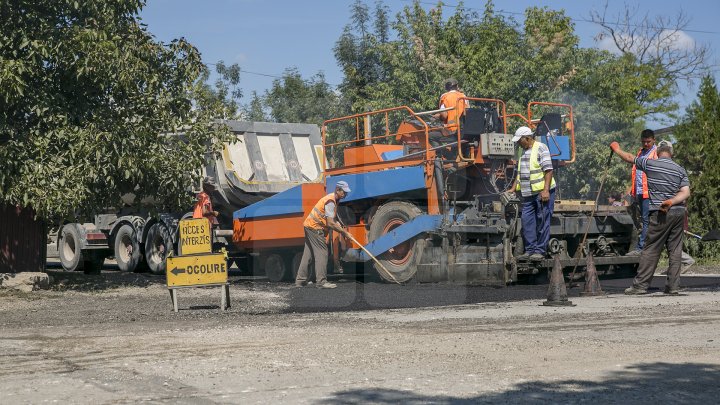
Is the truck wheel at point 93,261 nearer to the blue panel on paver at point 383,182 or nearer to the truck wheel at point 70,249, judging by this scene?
the truck wheel at point 70,249

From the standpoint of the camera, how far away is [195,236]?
12.8 m

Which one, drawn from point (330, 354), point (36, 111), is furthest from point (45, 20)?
point (330, 354)

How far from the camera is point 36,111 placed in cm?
1495

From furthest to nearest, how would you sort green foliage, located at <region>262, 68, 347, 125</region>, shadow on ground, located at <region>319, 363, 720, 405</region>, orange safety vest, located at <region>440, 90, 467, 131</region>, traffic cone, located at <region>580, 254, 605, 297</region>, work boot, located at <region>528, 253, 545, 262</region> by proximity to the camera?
1. green foliage, located at <region>262, 68, 347, 125</region>
2. orange safety vest, located at <region>440, 90, 467, 131</region>
3. work boot, located at <region>528, 253, 545, 262</region>
4. traffic cone, located at <region>580, 254, 605, 297</region>
5. shadow on ground, located at <region>319, 363, 720, 405</region>

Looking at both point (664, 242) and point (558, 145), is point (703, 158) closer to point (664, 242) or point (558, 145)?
point (558, 145)

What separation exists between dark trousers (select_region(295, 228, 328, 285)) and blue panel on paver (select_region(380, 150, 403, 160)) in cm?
149

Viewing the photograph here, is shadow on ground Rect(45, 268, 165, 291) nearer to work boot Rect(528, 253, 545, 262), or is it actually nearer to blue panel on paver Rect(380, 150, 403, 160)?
blue panel on paver Rect(380, 150, 403, 160)

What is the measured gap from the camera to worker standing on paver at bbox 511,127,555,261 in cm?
1320

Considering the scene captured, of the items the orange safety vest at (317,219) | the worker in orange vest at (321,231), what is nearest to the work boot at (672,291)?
the worker in orange vest at (321,231)

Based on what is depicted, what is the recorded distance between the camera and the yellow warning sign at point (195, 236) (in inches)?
501

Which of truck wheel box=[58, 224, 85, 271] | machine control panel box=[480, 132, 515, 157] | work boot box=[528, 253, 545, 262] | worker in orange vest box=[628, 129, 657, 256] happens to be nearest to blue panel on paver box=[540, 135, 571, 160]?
machine control panel box=[480, 132, 515, 157]

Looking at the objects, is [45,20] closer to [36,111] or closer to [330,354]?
[36,111]

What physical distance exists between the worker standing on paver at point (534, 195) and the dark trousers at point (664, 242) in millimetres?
1294

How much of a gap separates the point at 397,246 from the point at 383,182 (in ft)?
3.17
